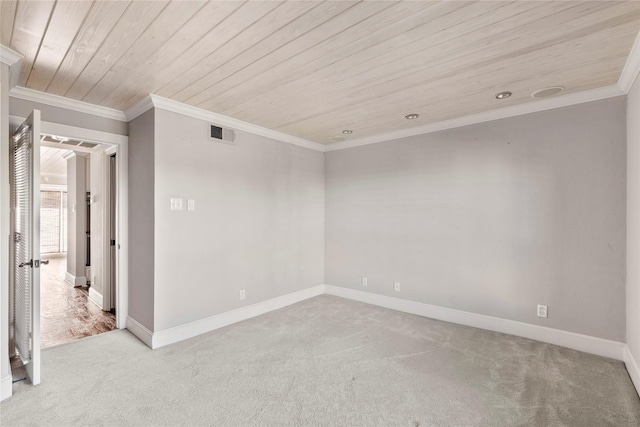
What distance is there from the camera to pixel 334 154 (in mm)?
4875

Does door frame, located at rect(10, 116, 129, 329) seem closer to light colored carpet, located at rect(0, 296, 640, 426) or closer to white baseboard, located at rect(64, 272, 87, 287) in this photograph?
light colored carpet, located at rect(0, 296, 640, 426)

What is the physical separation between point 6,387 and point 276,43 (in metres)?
3.08

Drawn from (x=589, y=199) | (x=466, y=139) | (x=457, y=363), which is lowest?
(x=457, y=363)

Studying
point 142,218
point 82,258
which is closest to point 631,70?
point 142,218

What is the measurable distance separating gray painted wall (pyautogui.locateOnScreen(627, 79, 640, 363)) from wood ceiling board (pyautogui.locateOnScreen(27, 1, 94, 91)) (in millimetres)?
3864

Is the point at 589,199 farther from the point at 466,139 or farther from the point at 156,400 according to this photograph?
the point at 156,400

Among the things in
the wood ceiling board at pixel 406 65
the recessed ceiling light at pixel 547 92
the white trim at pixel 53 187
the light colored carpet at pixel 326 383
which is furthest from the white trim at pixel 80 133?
the white trim at pixel 53 187

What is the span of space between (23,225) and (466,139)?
4.48m

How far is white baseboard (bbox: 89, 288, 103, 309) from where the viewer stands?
4.32m

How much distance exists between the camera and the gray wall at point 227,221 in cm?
304

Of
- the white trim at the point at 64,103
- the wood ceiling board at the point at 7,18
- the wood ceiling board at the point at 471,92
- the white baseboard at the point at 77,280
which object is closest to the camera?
the wood ceiling board at the point at 7,18

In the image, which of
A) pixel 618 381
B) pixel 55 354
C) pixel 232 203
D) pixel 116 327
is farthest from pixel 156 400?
pixel 618 381

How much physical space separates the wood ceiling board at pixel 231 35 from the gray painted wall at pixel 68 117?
1271 mm

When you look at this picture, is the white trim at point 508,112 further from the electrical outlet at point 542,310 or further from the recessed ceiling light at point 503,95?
the electrical outlet at point 542,310
